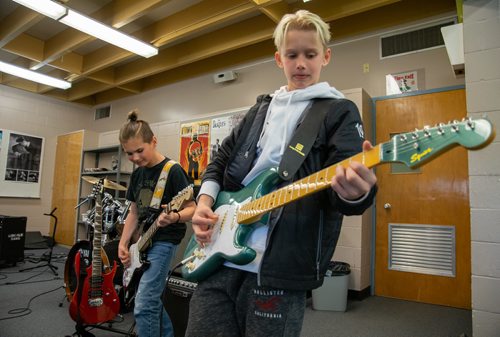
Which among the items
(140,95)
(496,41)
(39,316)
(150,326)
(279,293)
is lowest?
(39,316)

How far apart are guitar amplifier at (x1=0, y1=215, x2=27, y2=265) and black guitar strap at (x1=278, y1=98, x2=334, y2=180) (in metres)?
5.56

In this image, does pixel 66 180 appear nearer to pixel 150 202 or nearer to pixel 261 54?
pixel 261 54

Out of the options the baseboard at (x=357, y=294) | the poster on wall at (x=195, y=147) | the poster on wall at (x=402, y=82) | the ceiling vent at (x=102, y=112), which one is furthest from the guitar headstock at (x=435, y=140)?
the ceiling vent at (x=102, y=112)

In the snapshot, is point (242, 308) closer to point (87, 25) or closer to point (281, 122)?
point (281, 122)

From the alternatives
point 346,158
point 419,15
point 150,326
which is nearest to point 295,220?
point 346,158

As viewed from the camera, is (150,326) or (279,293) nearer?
(279,293)

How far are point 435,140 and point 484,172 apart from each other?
79.8 inches

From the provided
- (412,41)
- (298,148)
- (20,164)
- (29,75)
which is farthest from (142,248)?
(20,164)

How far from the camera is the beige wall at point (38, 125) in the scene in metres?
6.98

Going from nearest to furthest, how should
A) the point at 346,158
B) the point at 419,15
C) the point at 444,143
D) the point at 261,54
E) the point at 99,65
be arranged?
the point at 444,143 → the point at 346,158 → the point at 419,15 → the point at 261,54 → the point at 99,65

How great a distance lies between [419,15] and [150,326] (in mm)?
4410

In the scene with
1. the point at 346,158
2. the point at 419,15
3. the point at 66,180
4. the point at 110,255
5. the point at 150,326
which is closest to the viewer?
the point at 346,158

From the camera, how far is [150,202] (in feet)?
7.12

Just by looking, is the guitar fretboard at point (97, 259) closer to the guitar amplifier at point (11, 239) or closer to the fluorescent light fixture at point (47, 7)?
the fluorescent light fixture at point (47, 7)
